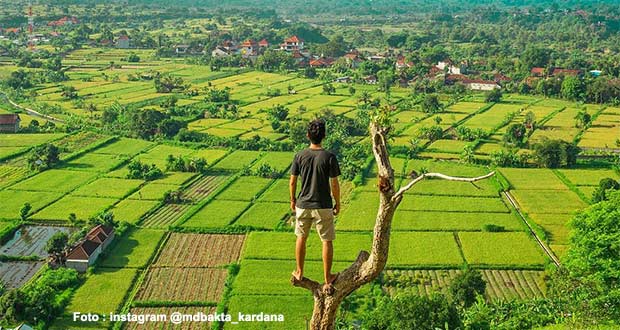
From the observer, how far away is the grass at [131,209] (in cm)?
2927

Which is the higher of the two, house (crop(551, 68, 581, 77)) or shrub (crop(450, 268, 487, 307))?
shrub (crop(450, 268, 487, 307))

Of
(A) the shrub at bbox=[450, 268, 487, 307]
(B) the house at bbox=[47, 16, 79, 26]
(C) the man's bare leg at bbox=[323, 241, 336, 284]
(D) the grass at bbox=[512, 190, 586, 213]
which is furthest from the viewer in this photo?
(B) the house at bbox=[47, 16, 79, 26]

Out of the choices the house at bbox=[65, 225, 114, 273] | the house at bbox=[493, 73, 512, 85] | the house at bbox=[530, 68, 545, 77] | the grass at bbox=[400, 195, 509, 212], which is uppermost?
the house at bbox=[65, 225, 114, 273]

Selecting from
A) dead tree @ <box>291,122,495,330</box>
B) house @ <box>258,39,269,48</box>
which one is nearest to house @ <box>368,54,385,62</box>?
house @ <box>258,39,269,48</box>

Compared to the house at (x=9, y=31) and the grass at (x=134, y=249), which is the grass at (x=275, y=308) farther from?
the house at (x=9, y=31)

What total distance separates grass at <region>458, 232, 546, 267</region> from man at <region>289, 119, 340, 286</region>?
19.2 m

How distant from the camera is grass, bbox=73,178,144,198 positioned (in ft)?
107

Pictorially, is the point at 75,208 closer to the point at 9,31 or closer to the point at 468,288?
the point at 468,288

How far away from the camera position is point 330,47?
8619 centimetres

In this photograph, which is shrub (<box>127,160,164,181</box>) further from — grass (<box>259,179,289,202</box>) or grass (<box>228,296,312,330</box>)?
grass (<box>228,296,312,330</box>)

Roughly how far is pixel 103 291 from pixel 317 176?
→ 17977 millimetres

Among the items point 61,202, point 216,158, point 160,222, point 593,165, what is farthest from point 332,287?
point 593,165

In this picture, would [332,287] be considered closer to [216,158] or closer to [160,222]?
[160,222]

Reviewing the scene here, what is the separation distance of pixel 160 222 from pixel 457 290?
14.5 meters
